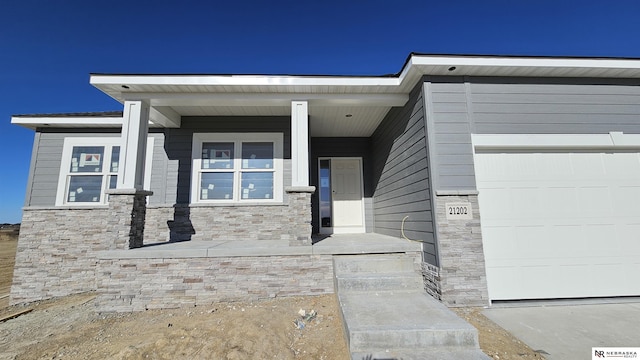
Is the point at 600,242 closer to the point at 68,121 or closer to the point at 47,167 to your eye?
the point at 68,121

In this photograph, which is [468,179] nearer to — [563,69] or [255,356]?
[563,69]

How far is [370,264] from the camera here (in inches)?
137

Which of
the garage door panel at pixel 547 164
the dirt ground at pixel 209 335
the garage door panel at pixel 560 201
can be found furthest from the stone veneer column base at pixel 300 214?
the garage door panel at pixel 560 201

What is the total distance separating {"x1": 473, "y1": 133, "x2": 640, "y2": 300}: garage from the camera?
3447 millimetres

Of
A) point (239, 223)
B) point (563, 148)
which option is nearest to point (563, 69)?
point (563, 148)

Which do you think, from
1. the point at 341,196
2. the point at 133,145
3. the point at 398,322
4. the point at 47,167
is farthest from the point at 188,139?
the point at 398,322

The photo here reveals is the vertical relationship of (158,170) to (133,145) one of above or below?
below

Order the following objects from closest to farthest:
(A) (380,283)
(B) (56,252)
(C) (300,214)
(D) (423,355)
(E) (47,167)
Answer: (D) (423,355), (A) (380,283), (C) (300,214), (B) (56,252), (E) (47,167)

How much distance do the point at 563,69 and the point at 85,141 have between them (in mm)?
9585

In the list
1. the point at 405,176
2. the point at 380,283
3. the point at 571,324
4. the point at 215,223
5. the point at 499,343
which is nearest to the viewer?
the point at 499,343

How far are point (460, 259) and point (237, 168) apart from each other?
4.53m

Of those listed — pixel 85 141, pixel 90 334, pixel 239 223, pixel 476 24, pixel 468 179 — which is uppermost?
pixel 476 24

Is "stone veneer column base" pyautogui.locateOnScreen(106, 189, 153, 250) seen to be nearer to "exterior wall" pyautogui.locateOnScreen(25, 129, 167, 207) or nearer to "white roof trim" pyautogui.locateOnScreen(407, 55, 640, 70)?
"exterior wall" pyautogui.locateOnScreen(25, 129, 167, 207)

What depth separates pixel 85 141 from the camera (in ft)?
19.5
